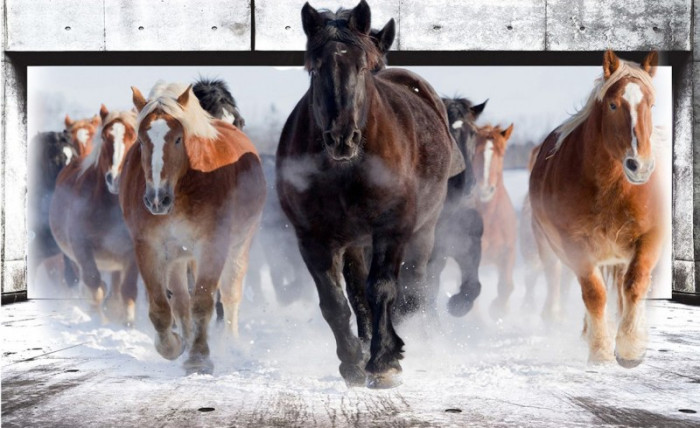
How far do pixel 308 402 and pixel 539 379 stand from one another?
4.72 feet

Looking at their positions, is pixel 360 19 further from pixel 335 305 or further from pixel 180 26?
pixel 180 26

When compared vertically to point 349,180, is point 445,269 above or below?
below

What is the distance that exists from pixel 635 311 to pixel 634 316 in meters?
0.03

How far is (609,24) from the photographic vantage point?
863 centimetres

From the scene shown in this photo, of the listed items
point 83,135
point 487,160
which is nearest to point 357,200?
point 487,160

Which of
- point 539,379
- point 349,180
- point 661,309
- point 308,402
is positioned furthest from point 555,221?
point 661,309

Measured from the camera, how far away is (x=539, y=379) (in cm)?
527

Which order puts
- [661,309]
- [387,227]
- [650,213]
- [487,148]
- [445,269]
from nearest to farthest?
[387,227], [650,213], [445,269], [487,148], [661,309]

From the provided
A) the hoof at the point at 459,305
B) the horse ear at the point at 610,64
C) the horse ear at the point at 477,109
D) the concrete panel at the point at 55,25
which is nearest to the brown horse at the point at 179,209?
the hoof at the point at 459,305

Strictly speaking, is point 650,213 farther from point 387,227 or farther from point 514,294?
point 514,294

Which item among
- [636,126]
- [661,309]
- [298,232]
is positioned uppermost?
[636,126]

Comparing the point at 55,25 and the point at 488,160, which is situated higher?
the point at 55,25

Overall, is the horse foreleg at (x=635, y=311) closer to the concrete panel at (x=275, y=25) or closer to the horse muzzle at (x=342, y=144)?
the horse muzzle at (x=342, y=144)

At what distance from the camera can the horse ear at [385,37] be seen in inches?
200
